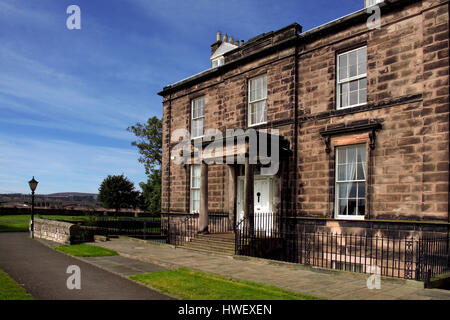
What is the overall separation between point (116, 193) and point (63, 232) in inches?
1526

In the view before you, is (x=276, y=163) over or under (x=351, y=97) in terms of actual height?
under

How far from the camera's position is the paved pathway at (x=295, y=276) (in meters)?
7.60

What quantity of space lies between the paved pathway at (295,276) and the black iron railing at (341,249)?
884 mm

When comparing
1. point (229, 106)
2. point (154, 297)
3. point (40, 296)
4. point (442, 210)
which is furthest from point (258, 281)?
point (229, 106)

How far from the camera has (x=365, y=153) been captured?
12.2m

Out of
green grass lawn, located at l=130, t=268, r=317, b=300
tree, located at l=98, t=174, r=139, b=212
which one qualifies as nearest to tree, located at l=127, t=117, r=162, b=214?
tree, located at l=98, t=174, r=139, b=212

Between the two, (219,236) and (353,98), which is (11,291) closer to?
(219,236)

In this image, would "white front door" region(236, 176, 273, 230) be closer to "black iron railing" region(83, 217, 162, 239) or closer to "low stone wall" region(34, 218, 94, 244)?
"black iron railing" region(83, 217, 162, 239)

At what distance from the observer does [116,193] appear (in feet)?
181

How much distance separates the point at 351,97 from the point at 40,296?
35.4ft

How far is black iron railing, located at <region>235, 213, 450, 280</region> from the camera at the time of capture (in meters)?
9.92

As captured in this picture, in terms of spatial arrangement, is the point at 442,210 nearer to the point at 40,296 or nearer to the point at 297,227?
the point at 297,227

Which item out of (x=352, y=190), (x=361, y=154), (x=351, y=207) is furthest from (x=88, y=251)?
(x=361, y=154)

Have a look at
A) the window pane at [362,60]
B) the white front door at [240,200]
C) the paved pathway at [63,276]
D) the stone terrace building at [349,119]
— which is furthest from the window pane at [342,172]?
the paved pathway at [63,276]
